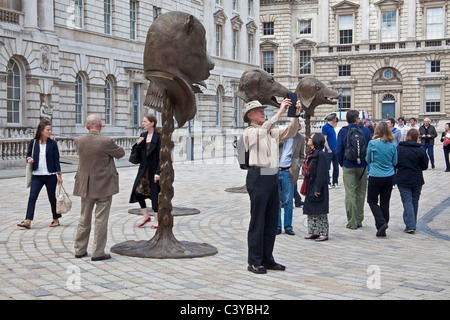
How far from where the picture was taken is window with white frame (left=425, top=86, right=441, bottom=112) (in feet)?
180

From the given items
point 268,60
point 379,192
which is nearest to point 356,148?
point 379,192

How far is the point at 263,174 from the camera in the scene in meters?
7.29

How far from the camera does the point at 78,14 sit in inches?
1186

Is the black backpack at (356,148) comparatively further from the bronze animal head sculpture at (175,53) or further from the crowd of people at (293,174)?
the bronze animal head sculpture at (175,53)

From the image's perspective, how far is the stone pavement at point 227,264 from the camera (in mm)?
6447

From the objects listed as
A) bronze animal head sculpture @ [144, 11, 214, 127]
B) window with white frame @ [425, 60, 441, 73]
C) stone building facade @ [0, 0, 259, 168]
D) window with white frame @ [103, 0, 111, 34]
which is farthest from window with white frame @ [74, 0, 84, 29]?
window with white frame @ [425, 60, 441, 73]

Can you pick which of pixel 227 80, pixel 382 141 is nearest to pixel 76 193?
pixel 382 141

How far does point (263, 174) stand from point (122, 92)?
88.2ft

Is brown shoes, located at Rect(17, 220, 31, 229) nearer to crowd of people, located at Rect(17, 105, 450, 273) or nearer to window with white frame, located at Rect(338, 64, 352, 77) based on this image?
crowd of people, located at Rect(17, 105, 450, 273)

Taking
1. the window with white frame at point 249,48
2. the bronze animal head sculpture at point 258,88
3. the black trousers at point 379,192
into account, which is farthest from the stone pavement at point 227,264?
the window with white frame at point 249,48

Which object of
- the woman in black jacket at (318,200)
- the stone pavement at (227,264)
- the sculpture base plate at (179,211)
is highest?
the woman in black jacket at (318,200)

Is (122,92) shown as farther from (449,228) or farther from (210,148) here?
(449,228)

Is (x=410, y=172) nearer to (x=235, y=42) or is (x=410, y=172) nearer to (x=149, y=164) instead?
(x=149, y=164)

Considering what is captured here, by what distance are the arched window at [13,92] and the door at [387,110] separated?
37878 mm
